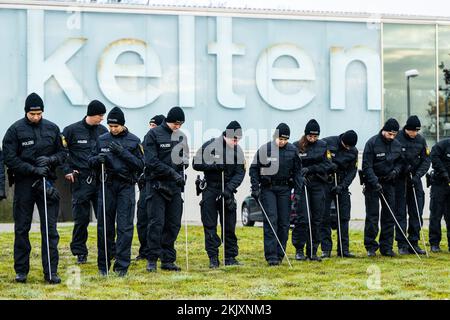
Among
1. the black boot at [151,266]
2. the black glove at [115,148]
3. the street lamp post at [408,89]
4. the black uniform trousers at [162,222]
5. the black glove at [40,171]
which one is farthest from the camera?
the street lamp post at [408,89]

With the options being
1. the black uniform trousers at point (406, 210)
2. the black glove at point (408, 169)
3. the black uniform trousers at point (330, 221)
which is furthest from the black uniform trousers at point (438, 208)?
the black uniform trousers at point (330, 221)

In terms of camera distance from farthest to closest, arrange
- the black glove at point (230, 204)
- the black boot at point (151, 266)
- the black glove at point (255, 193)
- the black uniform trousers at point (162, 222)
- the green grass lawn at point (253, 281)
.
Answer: the black glove at point (255, 193) → the black glove at point (230, 204) → the black uniform trousers at point (162, 222) → the black boot at point (151, 266) → the green grass lawn at point (253, 281)

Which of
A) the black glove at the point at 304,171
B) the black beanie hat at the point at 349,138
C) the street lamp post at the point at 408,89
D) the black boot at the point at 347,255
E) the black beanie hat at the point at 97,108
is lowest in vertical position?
the black boot at the point at 347,255

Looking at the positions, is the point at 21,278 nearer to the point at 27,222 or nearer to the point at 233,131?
the point at 27,222

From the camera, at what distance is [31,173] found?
9.57 meters

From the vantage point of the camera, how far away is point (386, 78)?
26688 millimetres

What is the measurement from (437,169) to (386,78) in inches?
538

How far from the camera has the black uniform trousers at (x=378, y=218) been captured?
42.3 ft

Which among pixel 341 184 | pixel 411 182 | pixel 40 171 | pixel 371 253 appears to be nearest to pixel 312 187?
pixel 341 184

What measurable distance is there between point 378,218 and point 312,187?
1.21 m

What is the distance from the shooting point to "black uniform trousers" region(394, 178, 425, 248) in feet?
43.2

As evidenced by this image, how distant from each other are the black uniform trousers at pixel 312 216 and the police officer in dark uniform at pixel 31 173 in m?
3.98

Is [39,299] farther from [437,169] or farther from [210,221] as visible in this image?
[437,169]

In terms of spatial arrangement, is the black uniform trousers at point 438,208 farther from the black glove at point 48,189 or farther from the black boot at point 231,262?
the black glove at point 48,189
